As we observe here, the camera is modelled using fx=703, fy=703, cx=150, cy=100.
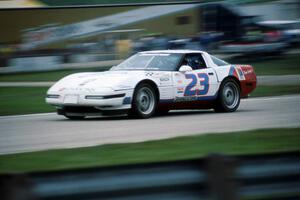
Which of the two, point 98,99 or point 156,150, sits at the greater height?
point 98,99

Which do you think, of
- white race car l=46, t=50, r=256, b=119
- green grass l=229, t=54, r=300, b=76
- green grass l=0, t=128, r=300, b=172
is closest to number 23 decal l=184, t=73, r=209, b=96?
white race car l=46, t=50, r=256, b=119

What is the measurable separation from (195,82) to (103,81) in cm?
195

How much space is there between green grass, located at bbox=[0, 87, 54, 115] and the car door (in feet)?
11.5

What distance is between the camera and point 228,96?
552 inches

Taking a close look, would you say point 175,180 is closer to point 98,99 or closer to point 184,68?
point 98,99

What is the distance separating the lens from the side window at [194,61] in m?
13.4

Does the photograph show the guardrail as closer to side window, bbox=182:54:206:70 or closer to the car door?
the car door

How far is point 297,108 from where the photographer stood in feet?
46.1

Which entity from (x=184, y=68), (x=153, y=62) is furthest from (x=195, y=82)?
(x=153, y=62)

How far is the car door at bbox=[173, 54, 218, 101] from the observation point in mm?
12930

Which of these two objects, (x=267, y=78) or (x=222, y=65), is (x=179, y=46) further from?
(x=222, y=65)

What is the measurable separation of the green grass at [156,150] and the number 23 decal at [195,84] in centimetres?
306

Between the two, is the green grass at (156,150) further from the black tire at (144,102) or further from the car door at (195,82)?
the car door at (195,82)

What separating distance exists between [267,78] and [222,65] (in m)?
10.3
